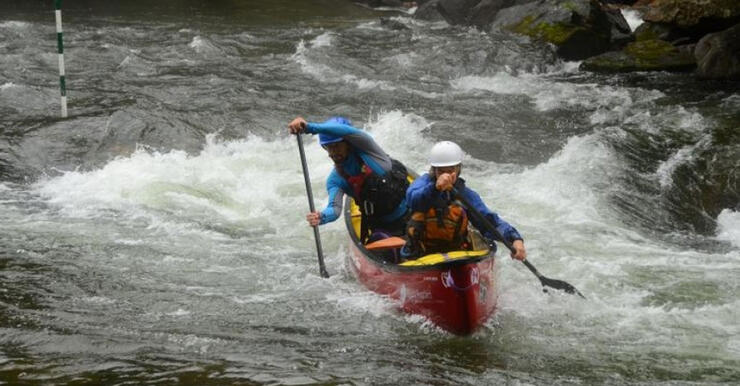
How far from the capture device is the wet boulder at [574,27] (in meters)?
14.3

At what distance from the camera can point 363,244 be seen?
636 centimetres

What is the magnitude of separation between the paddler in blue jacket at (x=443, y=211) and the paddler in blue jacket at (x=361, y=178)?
2.50ft

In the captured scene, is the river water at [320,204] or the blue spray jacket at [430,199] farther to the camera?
the blue spray jacket at [430,199]

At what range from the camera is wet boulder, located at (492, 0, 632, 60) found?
14.3 metres

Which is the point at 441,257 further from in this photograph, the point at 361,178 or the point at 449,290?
the point at 361,178

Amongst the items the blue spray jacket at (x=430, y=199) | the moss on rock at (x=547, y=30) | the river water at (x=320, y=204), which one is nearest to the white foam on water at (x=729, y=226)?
the river water at (x=320, y=204)

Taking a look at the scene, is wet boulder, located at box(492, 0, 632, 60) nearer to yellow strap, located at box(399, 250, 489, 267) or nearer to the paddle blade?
the paddle blade

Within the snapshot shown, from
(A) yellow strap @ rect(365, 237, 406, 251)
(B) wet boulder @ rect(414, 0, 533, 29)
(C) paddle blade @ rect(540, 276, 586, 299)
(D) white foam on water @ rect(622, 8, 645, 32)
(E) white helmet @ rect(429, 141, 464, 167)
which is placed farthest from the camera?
(B) wet boulder @ rect(414, 0, 533, 29)

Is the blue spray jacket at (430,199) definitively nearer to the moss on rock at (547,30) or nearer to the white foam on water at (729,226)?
the white foam on water at (729,226)

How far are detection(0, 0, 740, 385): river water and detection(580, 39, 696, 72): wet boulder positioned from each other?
0.37 meters

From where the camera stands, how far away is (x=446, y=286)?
16.6ft

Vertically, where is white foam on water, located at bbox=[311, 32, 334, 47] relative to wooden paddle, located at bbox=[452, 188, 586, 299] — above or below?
above

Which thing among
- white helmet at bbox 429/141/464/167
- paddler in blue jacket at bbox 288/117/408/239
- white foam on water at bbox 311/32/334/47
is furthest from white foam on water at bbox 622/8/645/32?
white helmet at bbox 429/141/464/167

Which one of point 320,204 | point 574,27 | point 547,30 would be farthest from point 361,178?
point 547,30
